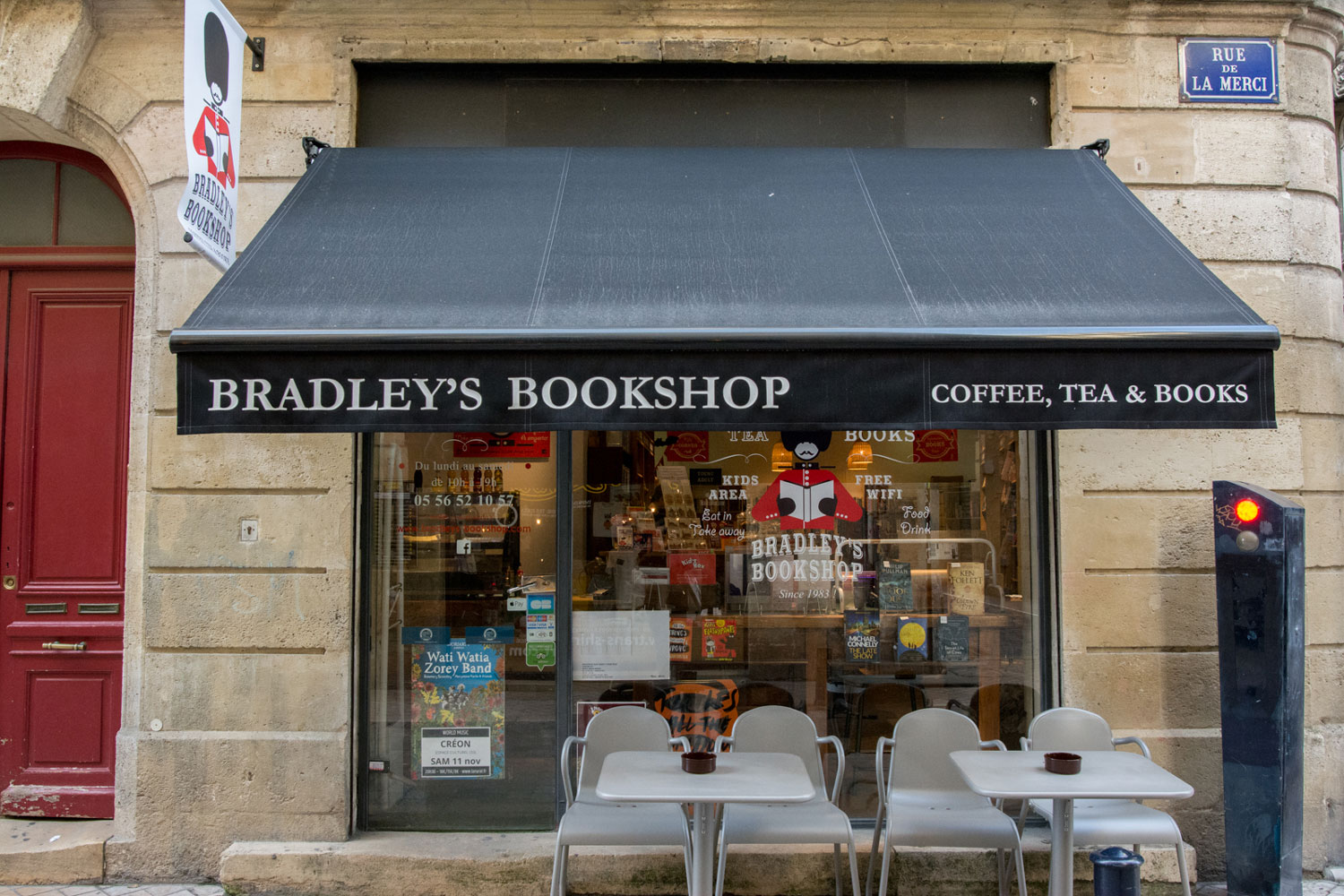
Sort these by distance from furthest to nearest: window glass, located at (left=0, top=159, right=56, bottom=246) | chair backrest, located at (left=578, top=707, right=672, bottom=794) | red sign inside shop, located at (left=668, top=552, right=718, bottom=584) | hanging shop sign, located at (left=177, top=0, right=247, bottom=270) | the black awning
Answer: window glass, located at (left=0, top=159, right=56, bottom=246)
red sign inside shop, located at (left=668, top=552, right=718, bottom=584)
chair backrest, located at (left=578, top=707, right=672, bottom=794)
hanging shop sign, located at (left=177, top=0, right=247, bottom=270)
the black awning

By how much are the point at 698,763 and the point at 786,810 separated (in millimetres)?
739

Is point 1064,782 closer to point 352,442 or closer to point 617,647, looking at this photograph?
point 617,647

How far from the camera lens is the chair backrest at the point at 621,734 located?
4602 millimetres

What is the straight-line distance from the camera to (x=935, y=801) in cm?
436

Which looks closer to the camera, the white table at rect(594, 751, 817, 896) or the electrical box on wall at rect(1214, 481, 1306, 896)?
the white table at rect(594, 751, 817, 896)

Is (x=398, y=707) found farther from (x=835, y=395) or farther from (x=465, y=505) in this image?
(x=835, y=395)

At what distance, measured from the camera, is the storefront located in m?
3.65

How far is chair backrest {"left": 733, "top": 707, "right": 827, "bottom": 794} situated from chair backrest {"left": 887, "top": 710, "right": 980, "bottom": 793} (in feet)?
1.28

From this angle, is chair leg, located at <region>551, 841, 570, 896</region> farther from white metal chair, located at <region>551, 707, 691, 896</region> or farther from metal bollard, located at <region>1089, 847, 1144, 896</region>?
metal bollard, located at <region>1089, 847, 1144, 896</region>

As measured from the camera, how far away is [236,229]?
16.7 ft

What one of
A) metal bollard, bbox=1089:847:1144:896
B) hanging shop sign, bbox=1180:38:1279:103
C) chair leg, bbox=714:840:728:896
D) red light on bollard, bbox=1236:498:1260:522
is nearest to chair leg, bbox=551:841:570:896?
chair leg, bbox=714:840:728:896

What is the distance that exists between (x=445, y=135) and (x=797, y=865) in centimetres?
430

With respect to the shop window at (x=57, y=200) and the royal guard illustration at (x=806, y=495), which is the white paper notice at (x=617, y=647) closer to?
the royal guard illustration at (x=806, y=495)

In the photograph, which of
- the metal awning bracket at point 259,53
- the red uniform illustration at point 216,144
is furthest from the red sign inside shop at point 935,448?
the metal awning bracket at point 259,53
